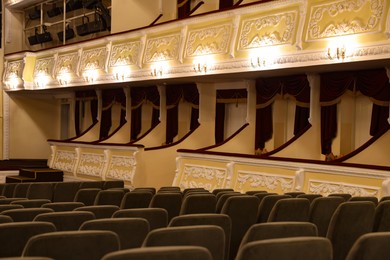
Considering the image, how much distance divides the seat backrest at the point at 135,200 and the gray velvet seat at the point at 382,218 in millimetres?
1980

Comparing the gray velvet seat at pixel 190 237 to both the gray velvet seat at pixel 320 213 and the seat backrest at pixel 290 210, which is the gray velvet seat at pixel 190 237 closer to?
the seat backrest at pixel 290 210

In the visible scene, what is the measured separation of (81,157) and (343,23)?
754 cm

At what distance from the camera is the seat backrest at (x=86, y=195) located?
5.28 m

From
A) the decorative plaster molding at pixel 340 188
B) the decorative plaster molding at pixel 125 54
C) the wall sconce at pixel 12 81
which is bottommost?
the decorative plaster molding at pixel 340 188

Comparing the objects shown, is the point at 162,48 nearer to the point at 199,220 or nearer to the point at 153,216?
the point at 153,216

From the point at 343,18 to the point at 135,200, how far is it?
14.9 feet

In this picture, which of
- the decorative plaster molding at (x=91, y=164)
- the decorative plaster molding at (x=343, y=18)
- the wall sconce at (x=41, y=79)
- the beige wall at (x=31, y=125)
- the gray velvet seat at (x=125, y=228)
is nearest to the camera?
the gray velvet seat at (x=125, y=228)

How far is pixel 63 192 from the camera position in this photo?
6.43 meters

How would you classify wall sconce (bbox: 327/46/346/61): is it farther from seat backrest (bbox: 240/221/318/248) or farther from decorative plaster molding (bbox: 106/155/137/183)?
seat backrest (bbox: 240/221/318/248)

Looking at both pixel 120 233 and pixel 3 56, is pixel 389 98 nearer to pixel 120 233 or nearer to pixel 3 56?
pixel 120 233

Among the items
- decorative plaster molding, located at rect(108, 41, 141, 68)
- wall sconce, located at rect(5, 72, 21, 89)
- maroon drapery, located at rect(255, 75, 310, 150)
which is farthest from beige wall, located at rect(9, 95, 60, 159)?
maroon drapery, located at rect(255, 75, 310, 150)

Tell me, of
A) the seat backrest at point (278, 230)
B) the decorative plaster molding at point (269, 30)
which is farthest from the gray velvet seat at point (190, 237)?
the decorative plaster molding at point (269, 30)

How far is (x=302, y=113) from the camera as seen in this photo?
10094 millimetres

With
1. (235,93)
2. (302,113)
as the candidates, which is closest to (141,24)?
(235,93)
